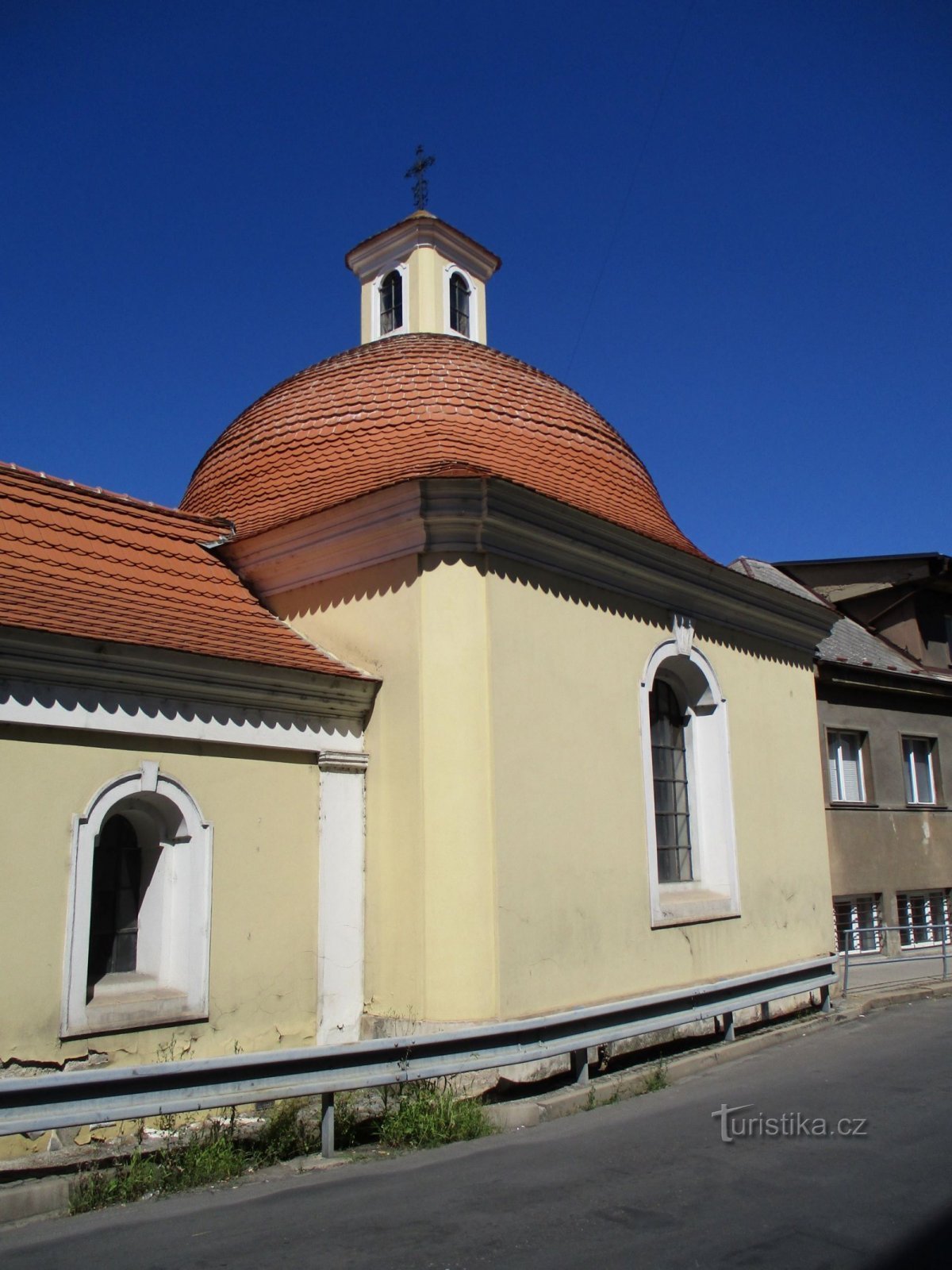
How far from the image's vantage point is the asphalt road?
4621 mm

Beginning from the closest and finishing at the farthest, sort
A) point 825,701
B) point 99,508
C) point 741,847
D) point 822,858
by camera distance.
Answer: point 99,508 → point 741,847 → point 822,858 → point 825,701

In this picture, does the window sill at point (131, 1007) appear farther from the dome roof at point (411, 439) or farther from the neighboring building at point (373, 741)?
the dome roof at point (411, 439)

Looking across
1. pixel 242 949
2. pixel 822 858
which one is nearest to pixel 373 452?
pixel 242 949

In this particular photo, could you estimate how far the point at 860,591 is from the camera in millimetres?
21969

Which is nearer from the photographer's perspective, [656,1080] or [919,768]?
[656,1080]

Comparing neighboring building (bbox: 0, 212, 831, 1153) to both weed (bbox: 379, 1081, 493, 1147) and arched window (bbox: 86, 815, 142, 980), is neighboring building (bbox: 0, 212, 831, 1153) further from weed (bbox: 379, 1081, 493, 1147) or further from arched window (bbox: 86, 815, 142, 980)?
weed (bbox: 379, 1081, 493, 1147)

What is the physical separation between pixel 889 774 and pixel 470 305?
1015cm

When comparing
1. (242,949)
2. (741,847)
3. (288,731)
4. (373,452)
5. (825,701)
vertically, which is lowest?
(242,949)

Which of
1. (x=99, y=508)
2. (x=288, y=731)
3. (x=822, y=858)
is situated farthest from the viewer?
(x=822, y=858)

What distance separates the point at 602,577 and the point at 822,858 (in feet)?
18.2

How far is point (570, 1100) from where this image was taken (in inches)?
299

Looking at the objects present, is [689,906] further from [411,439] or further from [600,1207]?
[600,1207]

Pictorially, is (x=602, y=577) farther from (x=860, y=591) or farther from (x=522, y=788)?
(x=860, y=591)

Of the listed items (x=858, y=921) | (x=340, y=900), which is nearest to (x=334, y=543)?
(x=340, y=900)
